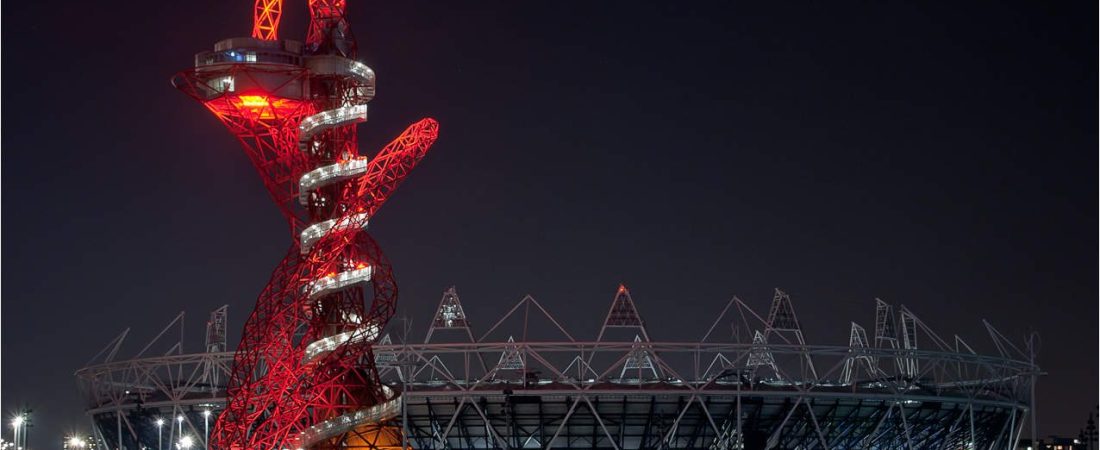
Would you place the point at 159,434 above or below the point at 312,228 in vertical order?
below

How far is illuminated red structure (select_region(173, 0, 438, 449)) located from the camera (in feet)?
253

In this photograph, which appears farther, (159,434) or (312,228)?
(159,434)

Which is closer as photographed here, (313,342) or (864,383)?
(313,342)

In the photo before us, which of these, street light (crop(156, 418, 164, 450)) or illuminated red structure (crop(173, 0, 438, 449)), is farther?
street light (crop(156, 418, 164, 450))

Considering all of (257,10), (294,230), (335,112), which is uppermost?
(257,10)

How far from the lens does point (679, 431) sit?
10625cm

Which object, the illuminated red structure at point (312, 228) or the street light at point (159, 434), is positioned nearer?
the illuminated red structure at point (312, 228)

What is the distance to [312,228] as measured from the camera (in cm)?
7819

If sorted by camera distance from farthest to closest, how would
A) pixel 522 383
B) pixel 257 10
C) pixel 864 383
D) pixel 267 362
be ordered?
pixel 864 383
pixel 522 383
pixel 257 10
pixel 267 362

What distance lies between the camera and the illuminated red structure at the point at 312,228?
253 ft

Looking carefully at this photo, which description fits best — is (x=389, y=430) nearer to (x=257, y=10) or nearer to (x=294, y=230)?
(x=294, y=230)

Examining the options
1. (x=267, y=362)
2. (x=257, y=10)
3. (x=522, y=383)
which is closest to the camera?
(x=267, y=362)

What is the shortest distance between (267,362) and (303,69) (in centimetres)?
1529

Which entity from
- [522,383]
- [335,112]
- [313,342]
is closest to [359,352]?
[313,342]
